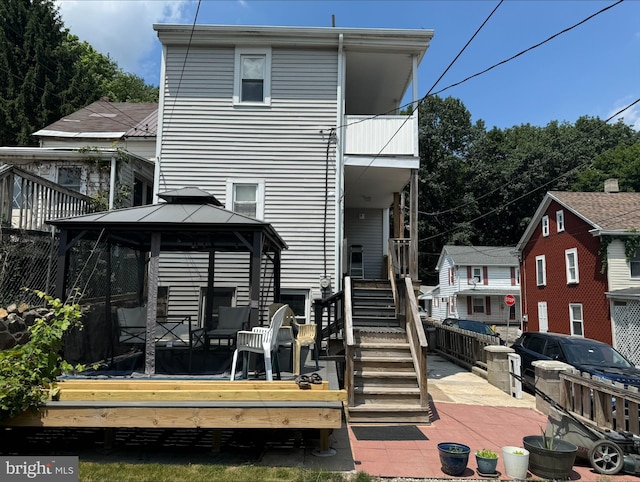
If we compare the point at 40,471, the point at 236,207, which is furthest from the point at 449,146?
the point at 40,471

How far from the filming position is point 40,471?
3949 mm

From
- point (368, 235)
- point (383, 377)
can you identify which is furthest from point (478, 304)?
point (383, 377)

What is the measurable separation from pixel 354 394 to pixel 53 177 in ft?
33.8

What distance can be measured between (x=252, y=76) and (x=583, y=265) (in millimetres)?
15742

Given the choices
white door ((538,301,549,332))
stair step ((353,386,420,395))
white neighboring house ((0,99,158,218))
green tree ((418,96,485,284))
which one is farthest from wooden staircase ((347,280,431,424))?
green tree ((418,96,485,284))

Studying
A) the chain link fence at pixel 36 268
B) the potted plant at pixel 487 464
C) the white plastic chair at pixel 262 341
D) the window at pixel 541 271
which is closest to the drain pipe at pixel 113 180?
the chain link fence at pixel 36 268

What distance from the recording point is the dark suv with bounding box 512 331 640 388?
326 inches

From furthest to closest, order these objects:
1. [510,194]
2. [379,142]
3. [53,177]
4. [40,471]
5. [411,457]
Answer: [510,194]
[53,177]
[379,142]
[411,457]
[40,471]

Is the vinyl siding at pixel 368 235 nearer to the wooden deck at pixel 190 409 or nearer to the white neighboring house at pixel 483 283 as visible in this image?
the wooden deck at pixel 190 409

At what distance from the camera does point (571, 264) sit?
19.7 m

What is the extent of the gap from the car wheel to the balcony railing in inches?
267

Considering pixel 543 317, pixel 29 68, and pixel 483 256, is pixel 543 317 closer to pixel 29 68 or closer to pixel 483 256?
pixel 483 256

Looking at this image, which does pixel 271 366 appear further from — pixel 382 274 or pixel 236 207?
pixel 382 274

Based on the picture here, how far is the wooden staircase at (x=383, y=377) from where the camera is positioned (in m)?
6.13
